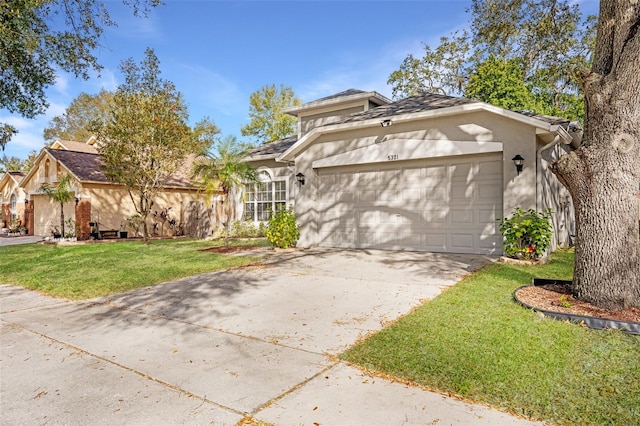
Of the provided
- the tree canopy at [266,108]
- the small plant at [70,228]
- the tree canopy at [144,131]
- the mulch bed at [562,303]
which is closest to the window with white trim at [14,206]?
the small plant at [70,228]

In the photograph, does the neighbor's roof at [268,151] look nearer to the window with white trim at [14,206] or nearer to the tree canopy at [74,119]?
the window with white trim at [14,206]

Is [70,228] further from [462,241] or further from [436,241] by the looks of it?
[462,241]

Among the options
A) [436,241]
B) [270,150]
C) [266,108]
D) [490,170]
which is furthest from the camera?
[266,108]

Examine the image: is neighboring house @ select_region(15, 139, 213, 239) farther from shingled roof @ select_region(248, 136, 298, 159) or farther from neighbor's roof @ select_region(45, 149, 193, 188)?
shingled roof @ select_region(248, 136, 298, 159)

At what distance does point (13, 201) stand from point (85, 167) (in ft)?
36.8

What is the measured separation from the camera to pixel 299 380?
10.2 ft

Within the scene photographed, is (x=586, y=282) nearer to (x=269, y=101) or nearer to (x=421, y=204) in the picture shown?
(x=421, y=204)

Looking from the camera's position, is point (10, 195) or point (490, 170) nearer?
point (490, 170)

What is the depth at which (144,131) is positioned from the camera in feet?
48.4

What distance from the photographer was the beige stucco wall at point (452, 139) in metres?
8.53

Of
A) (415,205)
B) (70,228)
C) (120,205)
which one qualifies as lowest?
(70,228)

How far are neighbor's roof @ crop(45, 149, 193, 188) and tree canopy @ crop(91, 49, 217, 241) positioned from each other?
2.32 m

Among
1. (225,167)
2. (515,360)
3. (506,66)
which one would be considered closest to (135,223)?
(225,167)

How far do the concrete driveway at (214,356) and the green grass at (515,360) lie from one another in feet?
0.78
